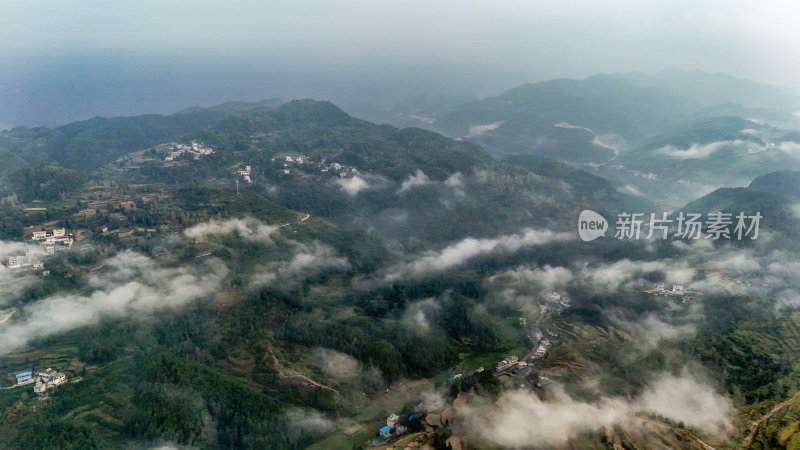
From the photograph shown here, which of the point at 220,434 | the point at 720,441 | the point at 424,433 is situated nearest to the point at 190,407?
the point at 220,434

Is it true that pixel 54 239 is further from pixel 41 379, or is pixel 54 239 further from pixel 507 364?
pixel 507 364

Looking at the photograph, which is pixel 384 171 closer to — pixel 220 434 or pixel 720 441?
pixel 220 434

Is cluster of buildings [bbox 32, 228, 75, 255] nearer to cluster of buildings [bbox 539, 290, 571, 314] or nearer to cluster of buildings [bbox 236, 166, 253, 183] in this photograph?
cluster of buildings [bbox 236, 166, 253, 183]

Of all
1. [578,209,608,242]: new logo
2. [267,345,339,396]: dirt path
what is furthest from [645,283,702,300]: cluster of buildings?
[267,345,339,396]: dirt path

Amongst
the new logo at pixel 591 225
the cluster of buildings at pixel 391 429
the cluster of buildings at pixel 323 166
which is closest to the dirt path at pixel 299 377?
the cluster of buildings at pixel 391 429

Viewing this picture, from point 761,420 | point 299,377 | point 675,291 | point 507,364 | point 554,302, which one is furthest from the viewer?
point 554,302

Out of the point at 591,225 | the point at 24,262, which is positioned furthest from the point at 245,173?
the point at 591,225
